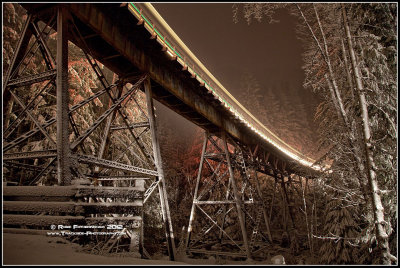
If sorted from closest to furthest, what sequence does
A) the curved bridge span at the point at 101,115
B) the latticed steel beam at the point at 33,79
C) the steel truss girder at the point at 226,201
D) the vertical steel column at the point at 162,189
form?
1. the curved bridge span at the point at 101,115
2. the latticed steel beam at the point at 33,79
3. the vertical steel column at the point at 162,189
4. the steel truss girder at the point at 226,201

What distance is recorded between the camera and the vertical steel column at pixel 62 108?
13.3 ft

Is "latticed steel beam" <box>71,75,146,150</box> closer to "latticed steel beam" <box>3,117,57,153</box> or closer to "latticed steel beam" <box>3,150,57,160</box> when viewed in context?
"latticed steel beam" <box>3,150,57,160</box>

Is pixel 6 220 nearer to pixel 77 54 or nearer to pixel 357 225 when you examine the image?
pixel 357 225

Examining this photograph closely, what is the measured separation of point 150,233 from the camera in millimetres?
12656

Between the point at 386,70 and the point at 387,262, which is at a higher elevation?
the point at 386,70

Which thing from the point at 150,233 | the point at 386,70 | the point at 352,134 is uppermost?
the point at 386,70

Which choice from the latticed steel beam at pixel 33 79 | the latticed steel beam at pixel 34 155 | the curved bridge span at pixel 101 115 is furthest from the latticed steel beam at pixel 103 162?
the latticed steel beam at pixel 33 79

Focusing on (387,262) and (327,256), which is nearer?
(387,262)

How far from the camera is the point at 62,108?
4.34m

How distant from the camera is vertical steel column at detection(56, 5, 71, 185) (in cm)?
406

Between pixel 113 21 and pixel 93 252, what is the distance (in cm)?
558

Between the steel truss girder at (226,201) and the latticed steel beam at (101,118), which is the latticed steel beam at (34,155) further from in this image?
the steel truss girder at (226,201)

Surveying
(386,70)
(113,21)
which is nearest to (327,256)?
(386,70)

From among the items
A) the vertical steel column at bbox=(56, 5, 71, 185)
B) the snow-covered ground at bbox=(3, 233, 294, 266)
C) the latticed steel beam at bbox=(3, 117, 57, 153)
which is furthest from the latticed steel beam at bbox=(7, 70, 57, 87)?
the snow-covered ground at bbox=(3, 233, 294, 266)
